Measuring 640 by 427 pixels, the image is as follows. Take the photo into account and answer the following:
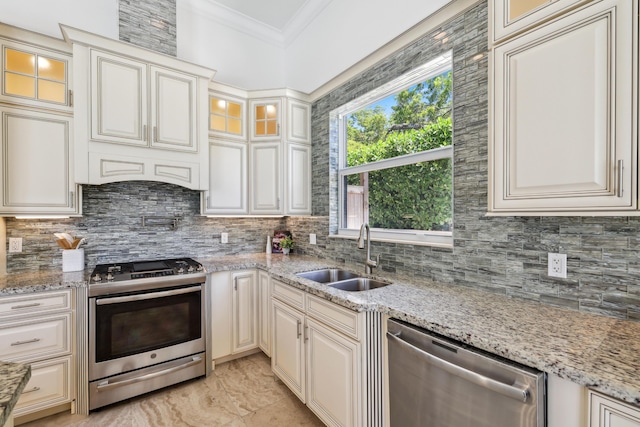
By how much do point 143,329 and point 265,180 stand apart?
1.66 meters

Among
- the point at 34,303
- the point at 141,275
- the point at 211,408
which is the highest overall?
the point at 141,275

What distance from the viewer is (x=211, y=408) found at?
2107mm

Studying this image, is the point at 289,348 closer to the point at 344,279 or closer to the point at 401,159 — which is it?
the point at 344,279

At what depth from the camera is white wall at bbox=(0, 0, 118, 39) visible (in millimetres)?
2342

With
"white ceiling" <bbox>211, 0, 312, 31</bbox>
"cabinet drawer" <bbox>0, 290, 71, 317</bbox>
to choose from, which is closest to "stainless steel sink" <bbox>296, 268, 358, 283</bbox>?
"cabinet drawer" <bbox>0, 290, 71, 317</bbox>

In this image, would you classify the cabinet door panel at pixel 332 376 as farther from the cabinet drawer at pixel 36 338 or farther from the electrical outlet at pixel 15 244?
the electrical outlet at pixel 15 244

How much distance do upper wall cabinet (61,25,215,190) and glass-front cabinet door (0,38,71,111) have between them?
0.16 meters

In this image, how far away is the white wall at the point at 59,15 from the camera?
2.34 meters

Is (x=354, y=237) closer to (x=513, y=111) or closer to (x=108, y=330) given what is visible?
(x=513, y=111)

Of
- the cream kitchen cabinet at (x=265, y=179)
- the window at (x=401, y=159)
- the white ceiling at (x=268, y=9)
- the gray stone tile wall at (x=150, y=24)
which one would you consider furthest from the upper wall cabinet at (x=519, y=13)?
the gray stone tile wall at (x=150, y=24)

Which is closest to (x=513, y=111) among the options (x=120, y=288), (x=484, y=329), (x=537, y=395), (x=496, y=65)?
(x=496, y=65)

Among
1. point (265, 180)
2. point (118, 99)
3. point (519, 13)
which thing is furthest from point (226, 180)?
point (519, 13)

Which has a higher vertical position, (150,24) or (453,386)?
(150,24)

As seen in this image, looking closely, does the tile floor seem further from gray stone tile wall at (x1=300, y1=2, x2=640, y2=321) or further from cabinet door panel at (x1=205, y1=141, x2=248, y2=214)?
cabinet door panel at (x1=205, y1=141, x2=248, y2=214)
